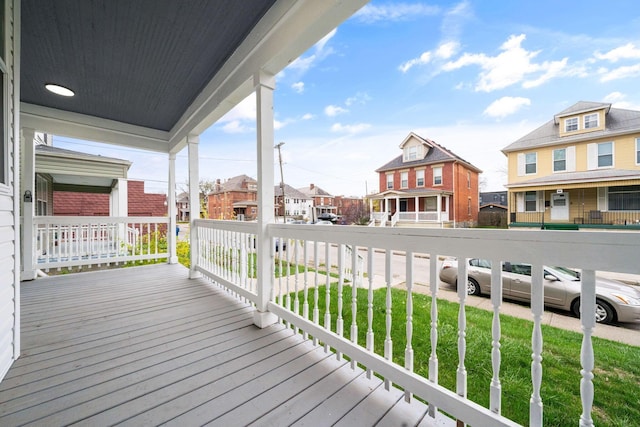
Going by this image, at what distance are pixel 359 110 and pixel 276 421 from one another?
3.04 metres

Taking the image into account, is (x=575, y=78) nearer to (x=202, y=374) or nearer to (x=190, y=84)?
(x=202, y=374)

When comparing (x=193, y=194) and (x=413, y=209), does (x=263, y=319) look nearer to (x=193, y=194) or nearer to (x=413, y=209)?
(x=413, y=209)

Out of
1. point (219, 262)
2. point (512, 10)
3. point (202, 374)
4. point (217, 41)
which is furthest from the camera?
point (219, 262)

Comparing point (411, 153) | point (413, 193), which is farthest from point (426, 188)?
point (411, 153)

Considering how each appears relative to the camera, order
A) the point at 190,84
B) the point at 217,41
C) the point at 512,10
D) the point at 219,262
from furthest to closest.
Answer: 1. the point at 219,262
2. the point at 190,84
3. the point at 217,41
4. the point at 512,10

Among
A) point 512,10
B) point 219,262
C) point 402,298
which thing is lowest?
point 402,298

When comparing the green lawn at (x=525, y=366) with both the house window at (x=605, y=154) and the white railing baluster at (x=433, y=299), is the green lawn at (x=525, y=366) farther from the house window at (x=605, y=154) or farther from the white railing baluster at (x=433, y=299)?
the house window at (x=605, y=154)

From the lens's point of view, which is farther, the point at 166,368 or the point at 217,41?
the point at 217,41

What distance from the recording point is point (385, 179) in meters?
2.71

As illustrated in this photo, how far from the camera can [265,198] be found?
2.32 m

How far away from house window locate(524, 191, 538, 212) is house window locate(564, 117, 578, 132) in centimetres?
35

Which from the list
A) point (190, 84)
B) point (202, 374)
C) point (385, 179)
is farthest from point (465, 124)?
point (190, 84)

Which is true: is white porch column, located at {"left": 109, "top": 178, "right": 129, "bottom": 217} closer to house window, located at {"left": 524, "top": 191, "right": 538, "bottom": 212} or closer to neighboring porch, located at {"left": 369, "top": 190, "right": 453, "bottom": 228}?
neighboring porch, located at {"left": 369, "top": 190, "right": 453, "bottom": 228}

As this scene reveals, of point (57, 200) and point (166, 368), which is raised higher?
point (57, 200)
